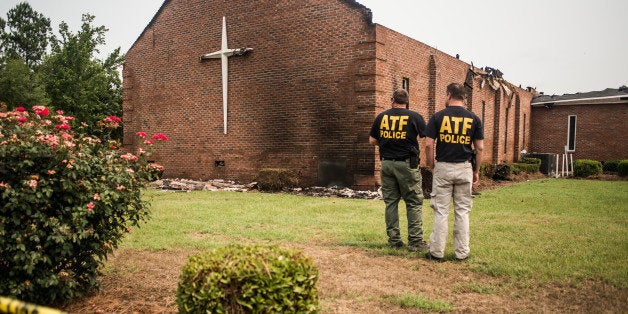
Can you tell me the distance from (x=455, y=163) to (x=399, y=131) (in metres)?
0.93

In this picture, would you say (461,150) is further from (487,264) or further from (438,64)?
(438,64)

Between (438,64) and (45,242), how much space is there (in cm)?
Answer: 1590

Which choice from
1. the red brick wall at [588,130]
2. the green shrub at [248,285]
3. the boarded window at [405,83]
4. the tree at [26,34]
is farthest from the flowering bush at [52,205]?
the tree at [26,34]

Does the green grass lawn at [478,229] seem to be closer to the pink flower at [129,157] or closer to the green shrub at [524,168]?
the pink flower at [129,157]

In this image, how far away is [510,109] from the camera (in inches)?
1051

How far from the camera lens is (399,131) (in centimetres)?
623

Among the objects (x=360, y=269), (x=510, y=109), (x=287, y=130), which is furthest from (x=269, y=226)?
(x=510, y=109)

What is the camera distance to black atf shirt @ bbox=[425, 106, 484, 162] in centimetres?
562

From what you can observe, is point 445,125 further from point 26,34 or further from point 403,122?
point 26,34

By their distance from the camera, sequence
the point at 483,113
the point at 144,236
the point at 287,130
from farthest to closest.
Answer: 1. the point at 483,113
2. the point at 287,130
3. the point at 144,236

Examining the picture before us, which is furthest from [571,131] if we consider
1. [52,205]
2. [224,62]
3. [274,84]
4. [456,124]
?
[52,205]

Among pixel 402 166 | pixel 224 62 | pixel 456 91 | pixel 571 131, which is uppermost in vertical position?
pixel 224 62

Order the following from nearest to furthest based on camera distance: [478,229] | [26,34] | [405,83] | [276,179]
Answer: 1. [478,229]
2. [276,179]
3. [405,83]
4. [26,34]

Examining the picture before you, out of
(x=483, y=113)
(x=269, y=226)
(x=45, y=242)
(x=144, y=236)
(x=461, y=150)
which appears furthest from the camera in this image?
(x=483, y=113)
